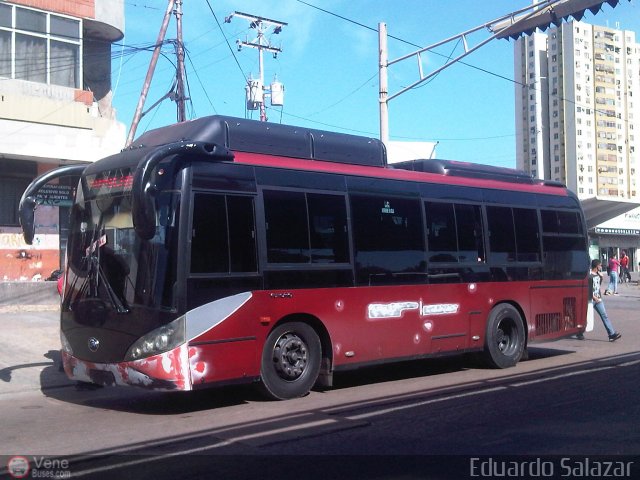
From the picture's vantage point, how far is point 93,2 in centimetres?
2247

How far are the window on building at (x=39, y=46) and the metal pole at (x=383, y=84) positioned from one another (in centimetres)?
963

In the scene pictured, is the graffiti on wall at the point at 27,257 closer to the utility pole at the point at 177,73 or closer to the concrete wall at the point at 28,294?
the concrete wall at the point at 28,294

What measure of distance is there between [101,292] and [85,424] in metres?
1.54

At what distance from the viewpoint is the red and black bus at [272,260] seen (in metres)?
8.33

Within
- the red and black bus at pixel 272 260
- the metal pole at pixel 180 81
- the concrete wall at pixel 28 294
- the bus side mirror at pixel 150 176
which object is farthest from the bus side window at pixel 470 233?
the metal pole at pixel 180 81

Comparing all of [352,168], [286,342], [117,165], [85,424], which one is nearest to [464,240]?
[352,168]

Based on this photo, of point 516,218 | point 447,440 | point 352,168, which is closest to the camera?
point 447,440

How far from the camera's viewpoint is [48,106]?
2094 cm

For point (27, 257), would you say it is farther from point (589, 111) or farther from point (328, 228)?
point (589, 111)

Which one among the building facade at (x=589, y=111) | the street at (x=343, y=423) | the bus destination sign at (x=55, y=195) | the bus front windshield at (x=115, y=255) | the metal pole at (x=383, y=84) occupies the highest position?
the building facade at (x=589, y=111)

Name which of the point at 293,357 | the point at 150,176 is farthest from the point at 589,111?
the point at 150,176

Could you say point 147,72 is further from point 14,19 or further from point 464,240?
point 464,240

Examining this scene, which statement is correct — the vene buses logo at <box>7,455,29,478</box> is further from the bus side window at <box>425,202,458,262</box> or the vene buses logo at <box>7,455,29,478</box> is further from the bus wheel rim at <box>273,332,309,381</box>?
the bus side window at <box>425,202,458,262</box>

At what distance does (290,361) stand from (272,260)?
1.36 meters
